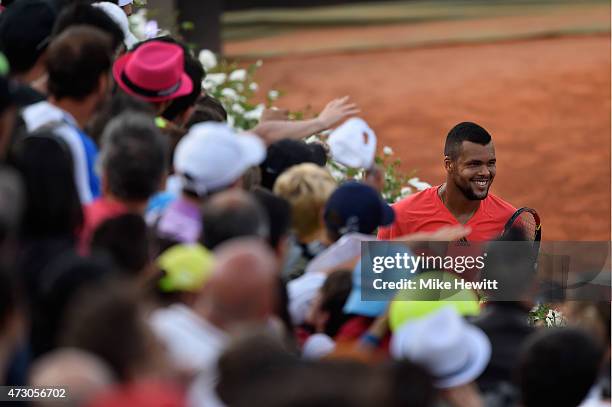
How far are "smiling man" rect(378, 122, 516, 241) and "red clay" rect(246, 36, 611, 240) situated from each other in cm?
732

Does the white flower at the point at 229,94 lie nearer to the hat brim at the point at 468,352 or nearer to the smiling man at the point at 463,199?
the smiling man at the point at 463,199

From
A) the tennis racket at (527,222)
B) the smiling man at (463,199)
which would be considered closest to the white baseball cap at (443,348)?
the tennis racket at (527,222)

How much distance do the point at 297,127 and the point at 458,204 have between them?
78.0 inches

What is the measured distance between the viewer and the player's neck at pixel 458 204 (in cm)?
792

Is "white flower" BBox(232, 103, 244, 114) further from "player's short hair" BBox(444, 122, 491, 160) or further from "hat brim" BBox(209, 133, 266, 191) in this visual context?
"hat brim" BBox(209, 133, 266, 191)

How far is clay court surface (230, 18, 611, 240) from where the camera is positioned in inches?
656

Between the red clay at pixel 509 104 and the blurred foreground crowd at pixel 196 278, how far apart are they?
10301 millimetres

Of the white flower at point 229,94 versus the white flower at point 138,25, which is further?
the white flower at point 229,94

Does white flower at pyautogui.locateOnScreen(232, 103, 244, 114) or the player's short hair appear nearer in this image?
the player's short hair

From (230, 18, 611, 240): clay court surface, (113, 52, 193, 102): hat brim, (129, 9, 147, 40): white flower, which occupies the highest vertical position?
(113, 52, 193, 102): hat brim

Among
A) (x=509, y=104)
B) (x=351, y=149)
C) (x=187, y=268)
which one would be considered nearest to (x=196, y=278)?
(x=187, y=268)

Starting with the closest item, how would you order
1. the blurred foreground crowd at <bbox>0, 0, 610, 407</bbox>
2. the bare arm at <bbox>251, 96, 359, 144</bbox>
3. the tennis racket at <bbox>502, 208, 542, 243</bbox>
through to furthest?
the blurred foreground crowd at <bbox>0, 0, 610, 407</bbox> < the bare arm at <bbox>251, 96, 359, 144</bbox> < the tennis racket at <bbox>502, 208, 542, 243</bbox>

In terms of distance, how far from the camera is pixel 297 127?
6250 millimetres

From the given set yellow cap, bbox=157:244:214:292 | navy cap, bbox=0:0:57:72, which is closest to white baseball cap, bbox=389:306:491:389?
yellow cap, bbox=157:244:214:292
